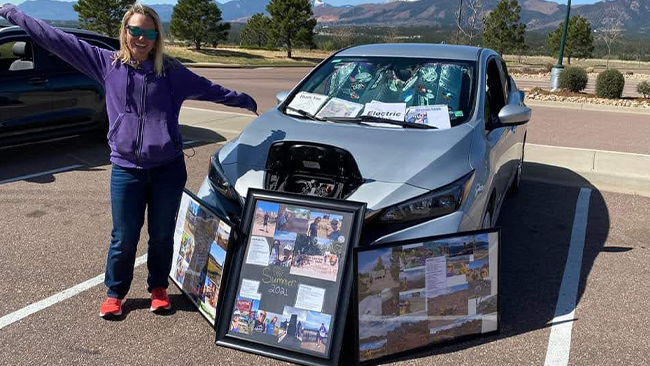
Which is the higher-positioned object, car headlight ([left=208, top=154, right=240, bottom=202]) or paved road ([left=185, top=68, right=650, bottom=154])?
car headlight ([left=208, top=154, right=240, bottom=202])

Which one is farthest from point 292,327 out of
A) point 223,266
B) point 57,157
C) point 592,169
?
point 57,157

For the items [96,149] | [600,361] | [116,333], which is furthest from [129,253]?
[96,149]

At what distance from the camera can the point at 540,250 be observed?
479 cm

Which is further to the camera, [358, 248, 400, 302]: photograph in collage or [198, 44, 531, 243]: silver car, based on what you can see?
[198, 44, 531, 243]: silver car

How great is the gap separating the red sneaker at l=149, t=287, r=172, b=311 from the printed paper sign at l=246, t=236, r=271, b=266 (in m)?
0.76

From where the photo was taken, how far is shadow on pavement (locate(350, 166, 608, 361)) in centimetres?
360

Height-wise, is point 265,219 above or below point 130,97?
below

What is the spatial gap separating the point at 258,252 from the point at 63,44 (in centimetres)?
155

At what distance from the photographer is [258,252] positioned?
3.19 metres

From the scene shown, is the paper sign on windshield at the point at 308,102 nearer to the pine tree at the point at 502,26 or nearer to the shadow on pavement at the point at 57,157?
the shadow on pavement at the point at 57,157

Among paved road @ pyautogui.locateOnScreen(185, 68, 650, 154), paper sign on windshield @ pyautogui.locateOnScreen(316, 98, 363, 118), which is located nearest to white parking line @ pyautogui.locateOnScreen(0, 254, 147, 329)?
paper sign on windshield @ pyautogui.locateOnScreen(316, 98, 363, 118)

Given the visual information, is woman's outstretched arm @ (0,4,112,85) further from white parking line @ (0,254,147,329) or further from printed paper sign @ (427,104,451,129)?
printed paper sign @ (427,104,451,129)

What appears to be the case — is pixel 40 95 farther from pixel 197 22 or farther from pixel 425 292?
pixel 197 22

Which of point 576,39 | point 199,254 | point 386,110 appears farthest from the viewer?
point 576,39
